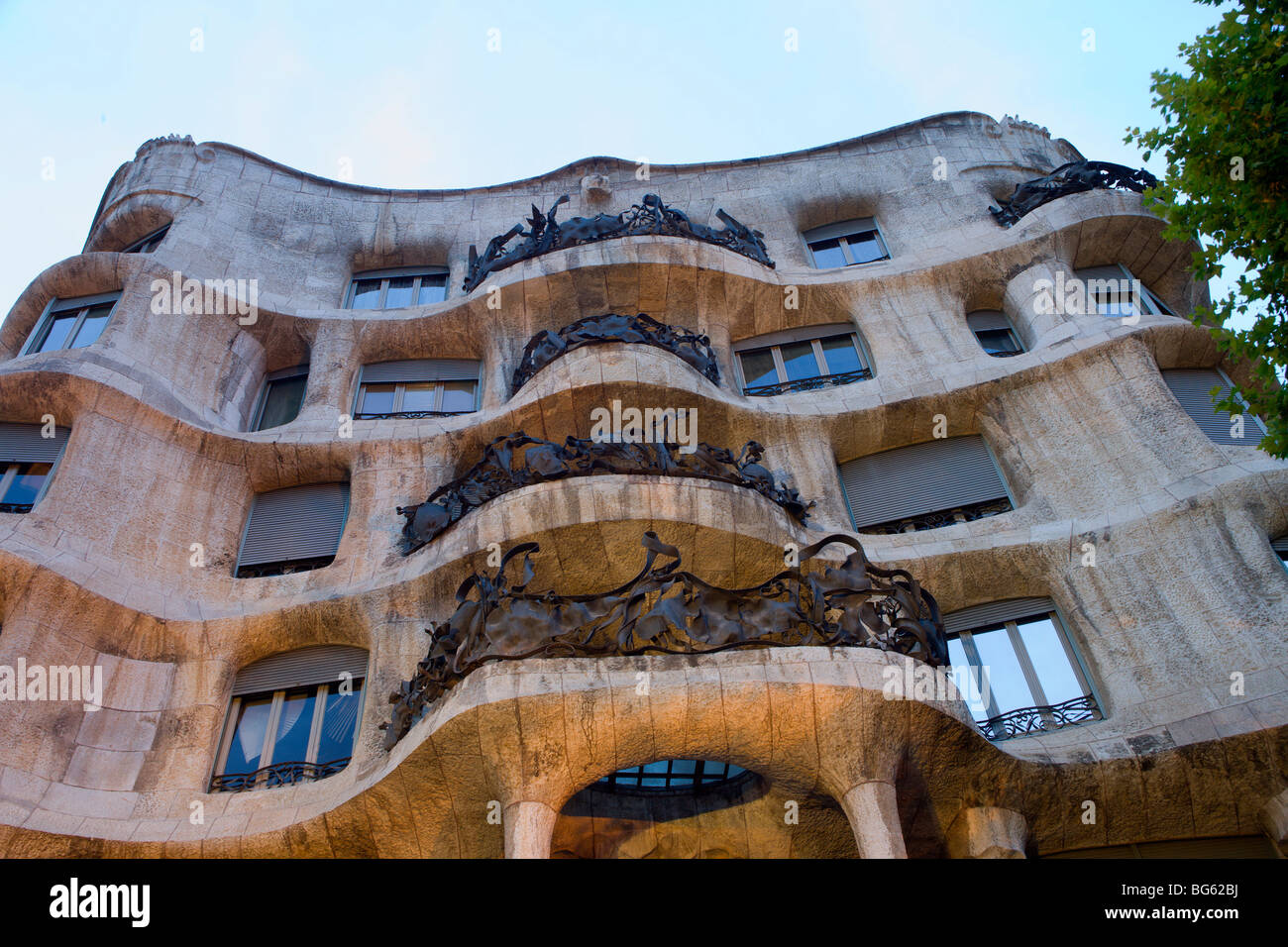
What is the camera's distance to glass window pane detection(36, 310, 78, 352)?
55.7ft

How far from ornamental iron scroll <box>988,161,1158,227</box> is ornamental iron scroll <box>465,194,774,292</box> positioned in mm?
4020

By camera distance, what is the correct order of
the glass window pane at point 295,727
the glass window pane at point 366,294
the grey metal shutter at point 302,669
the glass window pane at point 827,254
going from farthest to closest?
the glass window pane at point 827,254
the glass window pane at point 366,294
the grey metal shutter at point 302,669
the glass window pane at point 295,727

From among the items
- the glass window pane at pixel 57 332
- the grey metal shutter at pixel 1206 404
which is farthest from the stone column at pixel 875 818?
the glass window pane at pixel 57 332

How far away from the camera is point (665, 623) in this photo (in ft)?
34.9

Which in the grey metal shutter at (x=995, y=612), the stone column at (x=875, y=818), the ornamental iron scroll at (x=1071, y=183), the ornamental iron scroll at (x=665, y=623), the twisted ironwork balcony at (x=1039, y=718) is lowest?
the stone column at (x=875, y=818)

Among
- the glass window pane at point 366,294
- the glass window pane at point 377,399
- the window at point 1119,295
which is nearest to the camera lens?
the window at point 1119,295

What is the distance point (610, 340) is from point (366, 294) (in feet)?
19.8

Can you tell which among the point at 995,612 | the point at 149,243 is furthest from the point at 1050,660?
the point at 149,243

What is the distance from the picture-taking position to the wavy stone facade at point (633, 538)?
10.3 metres

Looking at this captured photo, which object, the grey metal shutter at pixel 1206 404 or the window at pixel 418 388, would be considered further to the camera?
the window at pixel 418 388

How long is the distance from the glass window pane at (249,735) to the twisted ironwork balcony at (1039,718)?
769 centimetres

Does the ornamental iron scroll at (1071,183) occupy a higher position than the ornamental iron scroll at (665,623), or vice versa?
the ornamental iron scroll at (1071,183)

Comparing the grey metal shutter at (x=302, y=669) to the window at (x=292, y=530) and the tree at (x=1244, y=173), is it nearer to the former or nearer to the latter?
the window at (x=292, y=530)

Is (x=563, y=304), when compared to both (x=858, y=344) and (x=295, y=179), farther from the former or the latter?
(x=295, y=179)
